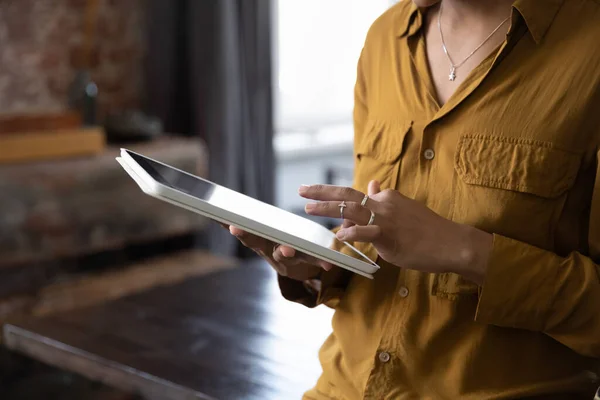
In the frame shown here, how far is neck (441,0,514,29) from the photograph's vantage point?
1.20 meters

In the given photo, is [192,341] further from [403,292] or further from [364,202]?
[364,202]

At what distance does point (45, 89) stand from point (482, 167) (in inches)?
123

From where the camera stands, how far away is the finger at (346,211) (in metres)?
1.06

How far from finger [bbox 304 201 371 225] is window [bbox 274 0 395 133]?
3.33m

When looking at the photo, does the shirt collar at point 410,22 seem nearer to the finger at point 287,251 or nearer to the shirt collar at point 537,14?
the shirt collar at point 537,14

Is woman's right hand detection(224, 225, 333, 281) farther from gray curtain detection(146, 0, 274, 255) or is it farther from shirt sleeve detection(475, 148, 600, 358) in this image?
gray curtain detection(146, 0, 274, 255)

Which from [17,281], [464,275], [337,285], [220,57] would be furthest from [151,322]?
[220,57]

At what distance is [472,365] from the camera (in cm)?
115

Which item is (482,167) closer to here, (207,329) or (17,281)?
(207,329)

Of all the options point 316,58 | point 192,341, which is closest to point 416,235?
point 192,341

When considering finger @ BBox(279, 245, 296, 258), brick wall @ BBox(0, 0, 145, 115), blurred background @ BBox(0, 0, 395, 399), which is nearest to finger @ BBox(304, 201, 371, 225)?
finger @ BBox(279, 245, 296, 258)

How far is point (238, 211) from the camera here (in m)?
1.12

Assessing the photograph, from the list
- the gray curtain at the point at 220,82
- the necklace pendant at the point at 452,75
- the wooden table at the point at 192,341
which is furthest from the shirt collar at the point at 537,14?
the gray curtain at the point at 220,82

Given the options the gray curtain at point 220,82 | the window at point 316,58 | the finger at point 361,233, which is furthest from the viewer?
the window at point 316,58
